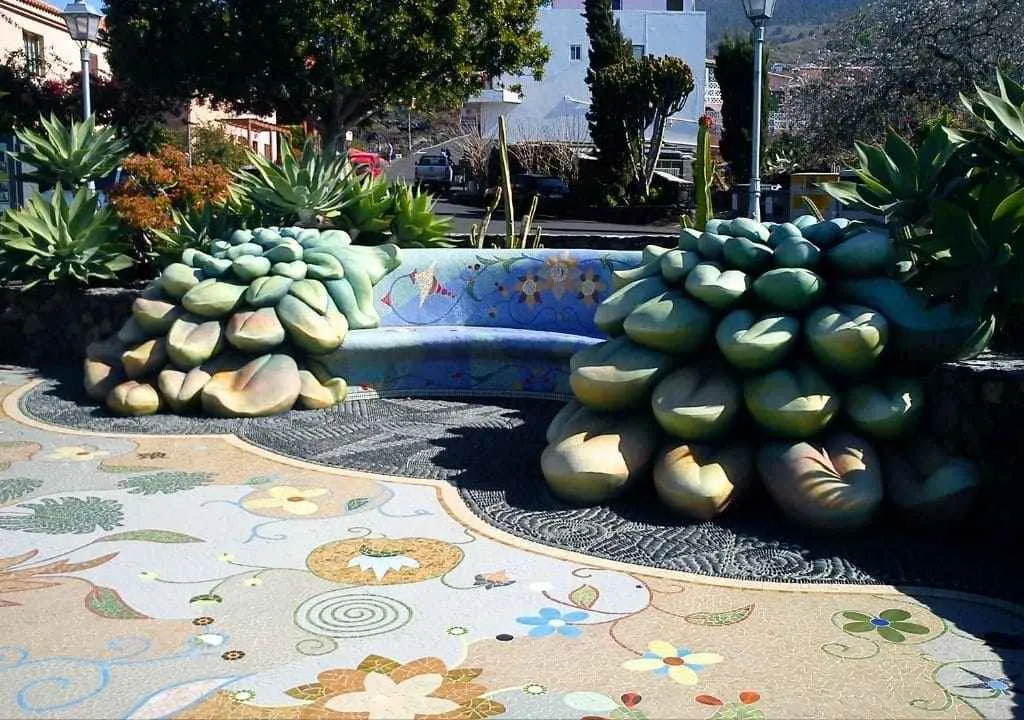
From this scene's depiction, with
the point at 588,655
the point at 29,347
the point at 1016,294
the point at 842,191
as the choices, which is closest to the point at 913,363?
the point at 1016,294

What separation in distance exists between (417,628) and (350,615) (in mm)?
251

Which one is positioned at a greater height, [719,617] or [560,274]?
[560,274]

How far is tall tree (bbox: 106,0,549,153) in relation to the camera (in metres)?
22.0

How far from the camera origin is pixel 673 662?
3229 mm

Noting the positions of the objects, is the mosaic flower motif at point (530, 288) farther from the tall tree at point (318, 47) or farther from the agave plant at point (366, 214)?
the tall tree at point (318, 47)

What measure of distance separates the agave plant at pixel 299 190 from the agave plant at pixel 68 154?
69.6 inches

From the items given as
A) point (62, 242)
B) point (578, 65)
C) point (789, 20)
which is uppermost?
point (789, 20)

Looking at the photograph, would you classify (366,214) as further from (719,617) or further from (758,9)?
(719,617)

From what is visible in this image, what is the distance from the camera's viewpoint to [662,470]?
4477 millimetres

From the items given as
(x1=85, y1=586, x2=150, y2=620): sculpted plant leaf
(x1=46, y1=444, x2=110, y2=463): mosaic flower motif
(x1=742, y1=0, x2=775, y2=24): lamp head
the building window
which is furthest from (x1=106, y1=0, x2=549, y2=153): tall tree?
(x1=85, y1=586, x2=150, y2=620): sculpted plant leaf

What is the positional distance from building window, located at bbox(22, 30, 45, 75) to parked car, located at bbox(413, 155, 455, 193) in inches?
487

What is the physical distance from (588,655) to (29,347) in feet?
21.5

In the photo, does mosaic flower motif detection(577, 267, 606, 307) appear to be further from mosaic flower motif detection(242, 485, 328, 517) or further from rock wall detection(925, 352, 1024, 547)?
rock wall detection(925, 352, 1024, 547)

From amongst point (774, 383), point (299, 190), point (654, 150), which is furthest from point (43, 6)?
point (774, 383)
